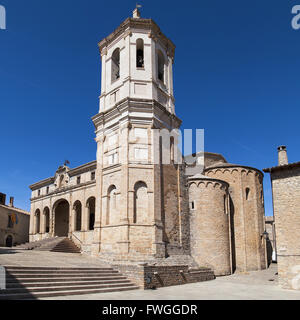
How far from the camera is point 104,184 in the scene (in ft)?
75.5

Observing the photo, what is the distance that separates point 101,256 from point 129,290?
6.98 metres

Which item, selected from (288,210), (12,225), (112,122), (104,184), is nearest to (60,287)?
(104,184)

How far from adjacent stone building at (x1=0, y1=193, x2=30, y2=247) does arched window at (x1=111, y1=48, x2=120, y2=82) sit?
82.0 ft

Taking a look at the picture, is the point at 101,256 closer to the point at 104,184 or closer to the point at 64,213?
the point at 104,184

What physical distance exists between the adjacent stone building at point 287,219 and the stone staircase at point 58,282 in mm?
8000

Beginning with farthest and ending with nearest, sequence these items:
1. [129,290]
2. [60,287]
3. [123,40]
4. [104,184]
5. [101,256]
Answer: [123,40] → [104,184] → [101,256] → [129,290] → [60,287]

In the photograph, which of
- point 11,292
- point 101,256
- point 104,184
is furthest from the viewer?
point 104,184

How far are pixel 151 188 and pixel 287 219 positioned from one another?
29.1 feet

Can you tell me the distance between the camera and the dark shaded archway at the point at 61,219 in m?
32.6

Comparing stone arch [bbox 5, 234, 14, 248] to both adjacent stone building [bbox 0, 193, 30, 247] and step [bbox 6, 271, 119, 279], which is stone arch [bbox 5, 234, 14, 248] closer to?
adjacent stone building [bbox 0, 193, 30, 247]

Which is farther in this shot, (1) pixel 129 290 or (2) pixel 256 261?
(2) pixel 256 261

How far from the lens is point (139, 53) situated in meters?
26.0

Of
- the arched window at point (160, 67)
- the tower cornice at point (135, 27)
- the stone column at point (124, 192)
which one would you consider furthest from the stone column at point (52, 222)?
the arched window at point (160, 67)

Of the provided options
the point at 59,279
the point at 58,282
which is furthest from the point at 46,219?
the point at 58,282
